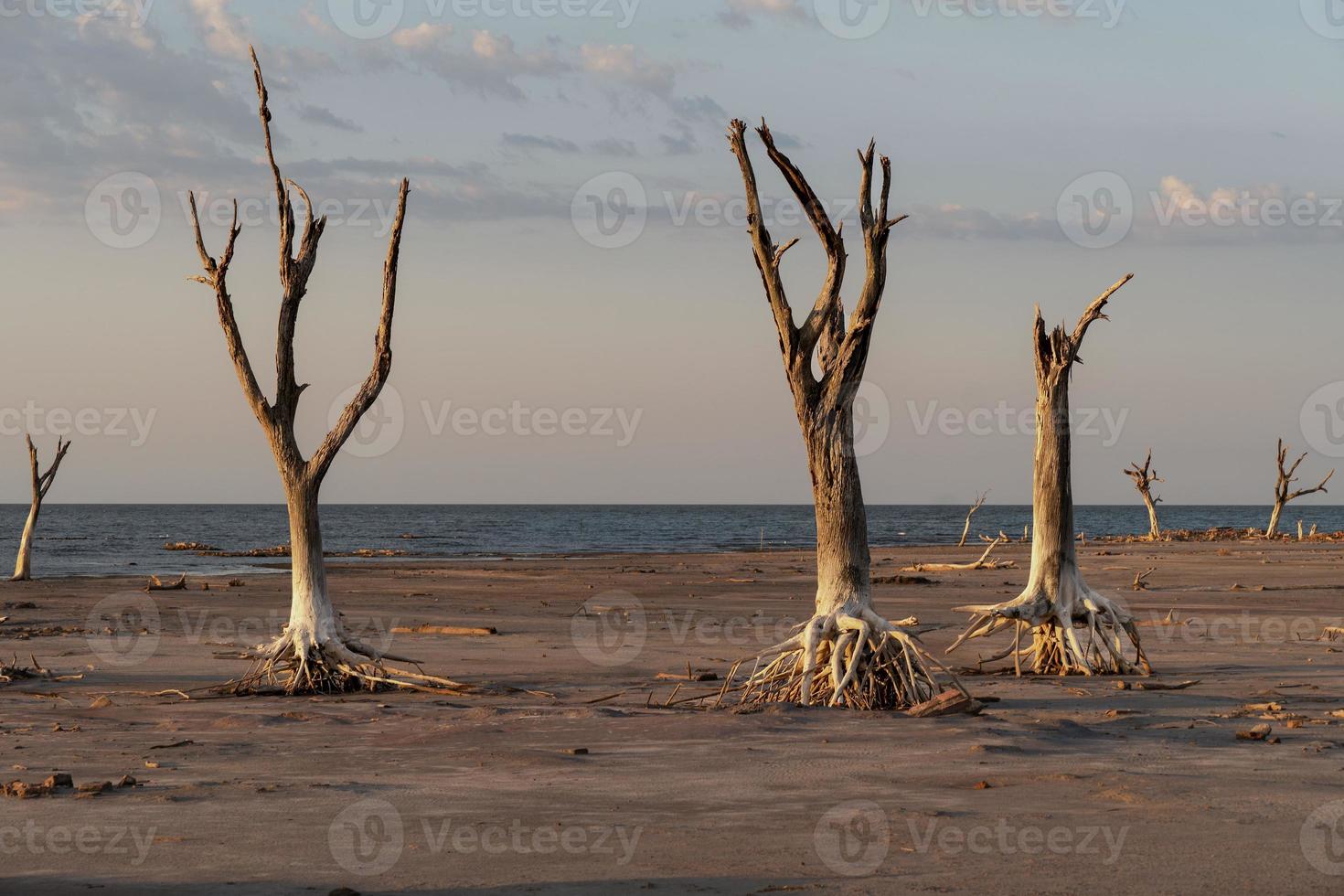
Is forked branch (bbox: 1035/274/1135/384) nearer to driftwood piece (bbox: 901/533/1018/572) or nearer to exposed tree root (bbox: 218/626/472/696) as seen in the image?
exposed tree root (bbox: 218/626/472/696)

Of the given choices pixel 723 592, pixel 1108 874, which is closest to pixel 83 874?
pixel 1108 874

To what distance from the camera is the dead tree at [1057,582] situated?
1546 centimetres

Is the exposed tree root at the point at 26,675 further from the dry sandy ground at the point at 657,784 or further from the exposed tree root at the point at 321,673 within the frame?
the exposed tree root at the point at 321,673

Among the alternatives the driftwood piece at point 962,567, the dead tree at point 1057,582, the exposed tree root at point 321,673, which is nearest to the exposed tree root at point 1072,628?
the dead tree at point 1057,582

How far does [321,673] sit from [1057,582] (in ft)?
25.8

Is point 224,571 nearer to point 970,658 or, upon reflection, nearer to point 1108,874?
point 970,658

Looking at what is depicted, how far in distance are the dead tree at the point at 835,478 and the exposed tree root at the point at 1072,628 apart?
287cm

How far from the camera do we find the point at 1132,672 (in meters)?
15.4

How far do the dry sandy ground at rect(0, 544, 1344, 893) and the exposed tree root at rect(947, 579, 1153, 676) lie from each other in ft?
1.85

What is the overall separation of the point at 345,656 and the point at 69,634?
8.61 meters

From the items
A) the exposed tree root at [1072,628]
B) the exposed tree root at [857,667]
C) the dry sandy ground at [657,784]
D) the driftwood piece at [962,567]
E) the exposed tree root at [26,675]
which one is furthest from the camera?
the driftwood piece at [962,567]

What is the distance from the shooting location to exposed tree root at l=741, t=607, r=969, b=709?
12.5m

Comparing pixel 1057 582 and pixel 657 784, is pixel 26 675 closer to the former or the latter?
pixel 657 784

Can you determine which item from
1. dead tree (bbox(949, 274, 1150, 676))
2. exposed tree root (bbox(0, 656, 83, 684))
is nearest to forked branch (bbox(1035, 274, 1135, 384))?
dead tree (bbox(949, 274, 1150, 676))
